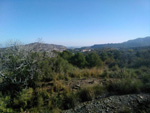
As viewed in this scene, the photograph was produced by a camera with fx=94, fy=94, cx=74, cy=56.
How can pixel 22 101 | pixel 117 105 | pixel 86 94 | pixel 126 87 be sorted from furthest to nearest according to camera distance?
pixel 126 87 < pixel 86 94 < pixel 22 101 < pixel 117 105

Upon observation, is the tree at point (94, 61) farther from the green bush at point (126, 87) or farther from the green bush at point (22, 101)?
the green bush at point (22, 101)

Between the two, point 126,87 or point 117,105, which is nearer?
point 117,105

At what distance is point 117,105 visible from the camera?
3.20m

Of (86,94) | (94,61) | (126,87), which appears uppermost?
(126,87)

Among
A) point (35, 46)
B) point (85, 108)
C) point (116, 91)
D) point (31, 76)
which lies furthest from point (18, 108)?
point (116, 91)

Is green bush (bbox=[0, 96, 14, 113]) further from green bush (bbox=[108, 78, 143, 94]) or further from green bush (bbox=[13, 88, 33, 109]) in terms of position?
green bush (bbox=[108, 78, 143, 94])

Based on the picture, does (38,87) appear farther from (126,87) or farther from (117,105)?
(126,87)

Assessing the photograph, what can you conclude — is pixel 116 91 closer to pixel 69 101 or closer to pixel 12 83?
pixel 69 101

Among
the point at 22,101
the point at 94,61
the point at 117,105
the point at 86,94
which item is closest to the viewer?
the point at 117,105

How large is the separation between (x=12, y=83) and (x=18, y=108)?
1.21 m

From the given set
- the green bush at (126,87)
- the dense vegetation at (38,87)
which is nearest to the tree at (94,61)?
the dense vegetation at (38,87)

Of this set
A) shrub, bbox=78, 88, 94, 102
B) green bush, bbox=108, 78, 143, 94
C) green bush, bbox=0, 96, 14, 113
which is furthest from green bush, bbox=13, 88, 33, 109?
green bush, bbox=108, 78, 143, 94

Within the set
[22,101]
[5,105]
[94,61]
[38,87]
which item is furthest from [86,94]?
[94,61]

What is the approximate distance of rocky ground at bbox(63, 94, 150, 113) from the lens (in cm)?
296
